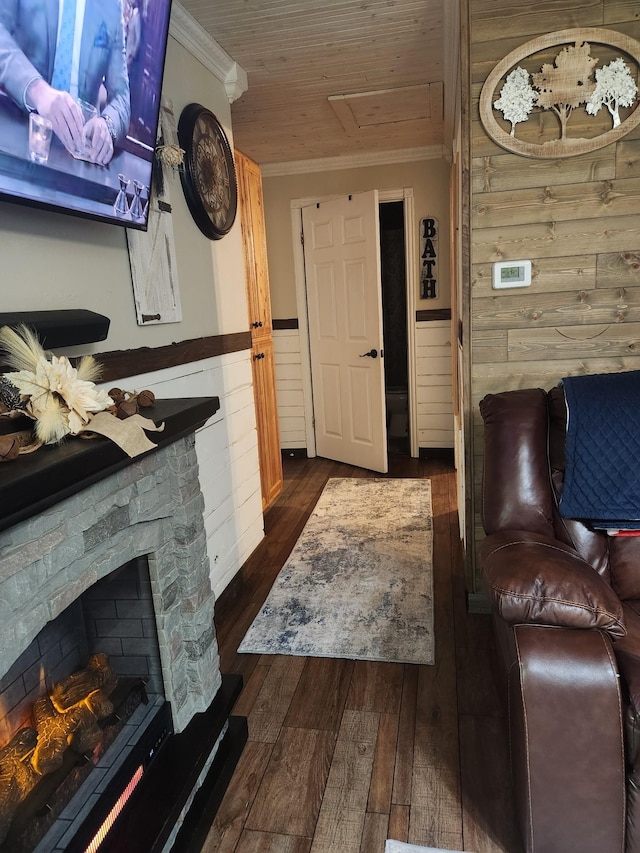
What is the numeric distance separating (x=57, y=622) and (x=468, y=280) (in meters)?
1.81

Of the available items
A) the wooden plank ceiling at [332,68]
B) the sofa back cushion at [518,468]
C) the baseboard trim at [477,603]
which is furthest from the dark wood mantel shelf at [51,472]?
the wooden plank ceiling at [332,68]

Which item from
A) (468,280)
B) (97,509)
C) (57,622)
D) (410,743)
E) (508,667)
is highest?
(468,280)

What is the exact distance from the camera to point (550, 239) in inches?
82.7

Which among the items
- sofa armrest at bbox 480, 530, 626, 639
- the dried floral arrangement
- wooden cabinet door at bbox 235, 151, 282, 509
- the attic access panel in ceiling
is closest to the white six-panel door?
the attic access panel in ceiling

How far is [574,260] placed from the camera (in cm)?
210

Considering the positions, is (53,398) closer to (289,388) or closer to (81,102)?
(81,102)

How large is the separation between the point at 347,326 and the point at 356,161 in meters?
1.33

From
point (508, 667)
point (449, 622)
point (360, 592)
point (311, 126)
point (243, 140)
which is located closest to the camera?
point (508, 667)

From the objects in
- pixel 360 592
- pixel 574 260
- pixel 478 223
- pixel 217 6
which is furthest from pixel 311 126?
pixel 360 592

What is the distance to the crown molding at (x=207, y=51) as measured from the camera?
2207 mm

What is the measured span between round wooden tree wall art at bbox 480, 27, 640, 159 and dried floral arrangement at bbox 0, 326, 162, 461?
173 centimetres

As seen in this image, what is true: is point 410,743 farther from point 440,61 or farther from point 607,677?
point 440,61

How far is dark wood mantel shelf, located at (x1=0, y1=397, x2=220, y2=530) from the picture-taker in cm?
87

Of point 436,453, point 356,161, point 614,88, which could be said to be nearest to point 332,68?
point 614,88
